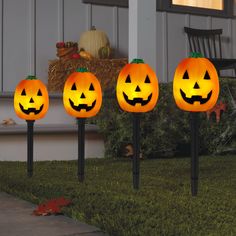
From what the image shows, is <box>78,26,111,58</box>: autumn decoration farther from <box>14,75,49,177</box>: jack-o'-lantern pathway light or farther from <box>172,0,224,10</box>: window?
<box>14,75,49,177</box>: jack-o'-lantern pathway light

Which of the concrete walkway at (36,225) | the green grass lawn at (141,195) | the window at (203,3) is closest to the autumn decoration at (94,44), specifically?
the window at (203,3)

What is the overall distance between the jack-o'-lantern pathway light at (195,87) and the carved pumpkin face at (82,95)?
1.49 ft

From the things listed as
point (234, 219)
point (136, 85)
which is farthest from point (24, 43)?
point (234, 219)

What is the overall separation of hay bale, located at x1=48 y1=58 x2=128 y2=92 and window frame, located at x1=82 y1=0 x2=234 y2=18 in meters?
0.90

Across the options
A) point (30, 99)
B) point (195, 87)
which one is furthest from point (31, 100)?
point (195, 87)

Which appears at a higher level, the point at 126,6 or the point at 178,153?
the point at 126,6

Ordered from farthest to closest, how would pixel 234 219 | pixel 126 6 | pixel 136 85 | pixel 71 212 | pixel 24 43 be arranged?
pixel 126 6
pixel 24 43
pixel 136 85
pixel 71 212
pixel 234 219

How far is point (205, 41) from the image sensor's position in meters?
5.75

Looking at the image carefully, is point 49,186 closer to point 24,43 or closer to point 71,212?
point 71,212

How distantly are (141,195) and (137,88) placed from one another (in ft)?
1.34

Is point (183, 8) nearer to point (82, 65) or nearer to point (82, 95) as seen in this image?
point (82, 65)

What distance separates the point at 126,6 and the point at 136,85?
127 inches

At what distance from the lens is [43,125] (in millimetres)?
3805

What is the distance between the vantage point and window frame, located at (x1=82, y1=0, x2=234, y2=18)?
5203 millimetres
